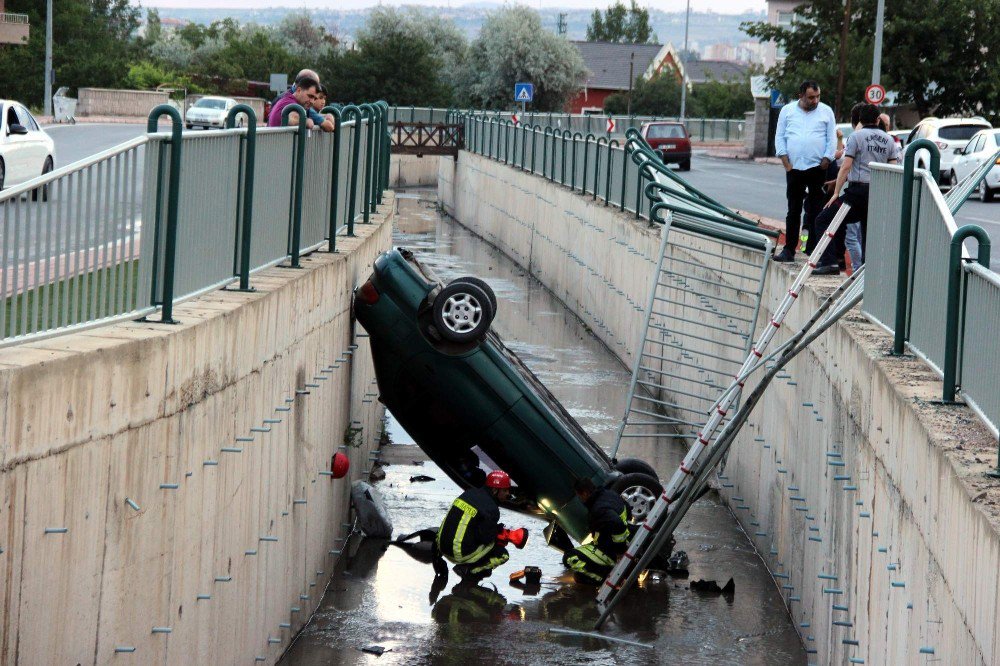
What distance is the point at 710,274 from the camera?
1488 centimetres

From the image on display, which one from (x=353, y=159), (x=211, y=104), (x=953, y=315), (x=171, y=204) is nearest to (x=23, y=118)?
(x=353, y=159)

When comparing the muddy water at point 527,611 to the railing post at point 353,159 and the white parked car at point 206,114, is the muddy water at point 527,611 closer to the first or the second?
the railing post at point 353,159

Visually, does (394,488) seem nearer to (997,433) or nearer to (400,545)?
(400,545)

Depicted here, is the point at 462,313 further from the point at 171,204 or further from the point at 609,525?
the point at 171,204

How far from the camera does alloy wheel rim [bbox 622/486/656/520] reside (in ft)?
35.4

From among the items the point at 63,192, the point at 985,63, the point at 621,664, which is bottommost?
the point at 621,664

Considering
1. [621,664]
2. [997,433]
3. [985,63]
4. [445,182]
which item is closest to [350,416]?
[621,664]

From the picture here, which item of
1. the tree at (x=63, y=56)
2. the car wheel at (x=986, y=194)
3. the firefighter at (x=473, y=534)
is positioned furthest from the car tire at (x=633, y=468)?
the tree at (x=63, y=56)

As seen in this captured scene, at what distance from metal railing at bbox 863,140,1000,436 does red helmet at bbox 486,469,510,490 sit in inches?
118

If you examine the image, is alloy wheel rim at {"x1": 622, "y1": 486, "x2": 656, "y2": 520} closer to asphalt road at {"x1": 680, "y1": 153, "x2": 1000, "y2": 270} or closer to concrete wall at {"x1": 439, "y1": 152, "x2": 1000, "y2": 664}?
concrete wall at {"x1": 439, "y1": 152, "x2": 1000, "y2": 664}

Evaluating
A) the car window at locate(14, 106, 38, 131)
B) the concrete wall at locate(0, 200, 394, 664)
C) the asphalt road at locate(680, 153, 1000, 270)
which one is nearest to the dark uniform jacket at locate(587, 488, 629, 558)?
the concrete wall at locate(0, 200, 394, 664)

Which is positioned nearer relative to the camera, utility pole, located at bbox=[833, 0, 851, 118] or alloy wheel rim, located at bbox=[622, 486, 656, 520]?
alloy wheel rim, located at bbox=[622, 486, 656, 520]

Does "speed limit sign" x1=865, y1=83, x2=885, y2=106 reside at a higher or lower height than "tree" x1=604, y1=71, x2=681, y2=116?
Result: lower

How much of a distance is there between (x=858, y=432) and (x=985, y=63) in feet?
171
